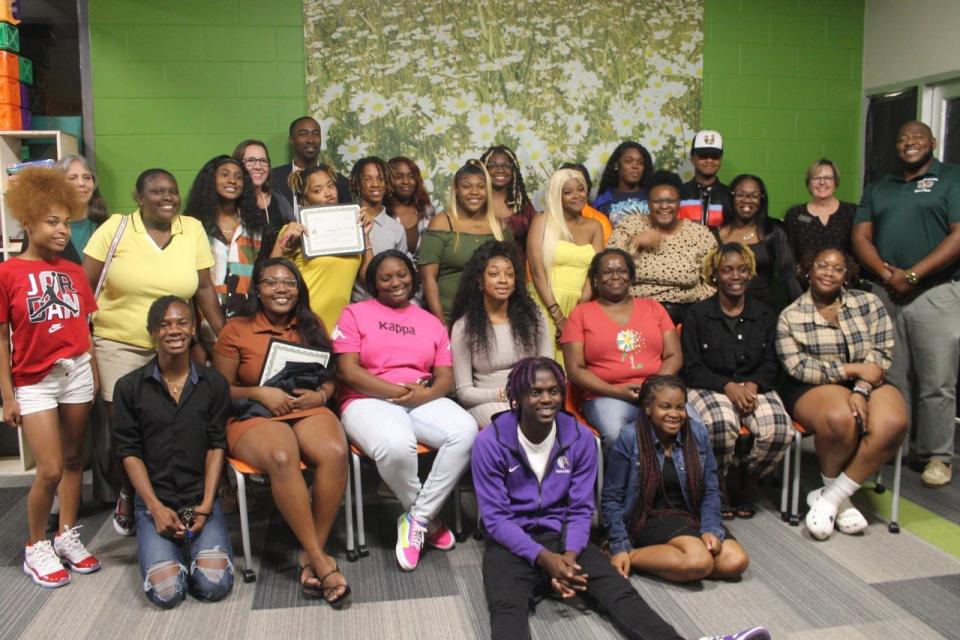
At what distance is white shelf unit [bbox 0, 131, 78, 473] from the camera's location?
4168 millimetres

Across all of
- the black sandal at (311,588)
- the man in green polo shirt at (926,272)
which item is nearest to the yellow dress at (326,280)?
the black sandal at (311,588)

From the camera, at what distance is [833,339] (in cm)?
366

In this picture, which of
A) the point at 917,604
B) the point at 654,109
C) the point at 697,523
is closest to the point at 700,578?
the point at 697,523

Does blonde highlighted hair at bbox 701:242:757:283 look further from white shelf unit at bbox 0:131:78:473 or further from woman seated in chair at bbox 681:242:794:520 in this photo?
white shelf unit at bbox 0:131:78:473

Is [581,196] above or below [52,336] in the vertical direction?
above

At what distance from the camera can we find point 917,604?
9.24 ft

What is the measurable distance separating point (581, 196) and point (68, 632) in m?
2.78

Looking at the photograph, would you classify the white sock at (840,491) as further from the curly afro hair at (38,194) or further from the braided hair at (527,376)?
the curly afro hair at (38,194)

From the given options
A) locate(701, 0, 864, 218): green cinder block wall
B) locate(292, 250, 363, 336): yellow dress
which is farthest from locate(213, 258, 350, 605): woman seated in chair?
locate(701, 0, 864, 218): green cinder block wall

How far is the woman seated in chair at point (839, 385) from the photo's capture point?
344 centimetres

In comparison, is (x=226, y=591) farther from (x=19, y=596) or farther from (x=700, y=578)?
(x=700, y=578)

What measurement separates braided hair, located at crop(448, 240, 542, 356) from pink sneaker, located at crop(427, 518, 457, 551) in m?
0.73

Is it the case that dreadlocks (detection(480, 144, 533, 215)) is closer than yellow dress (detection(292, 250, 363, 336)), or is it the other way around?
yellow dress (detection(292, 250, 363, 336))

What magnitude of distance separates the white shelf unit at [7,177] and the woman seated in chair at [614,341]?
278 centimetres
